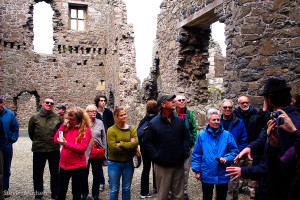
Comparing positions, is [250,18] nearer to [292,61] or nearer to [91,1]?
[292,61]

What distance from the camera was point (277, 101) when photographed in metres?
2.23

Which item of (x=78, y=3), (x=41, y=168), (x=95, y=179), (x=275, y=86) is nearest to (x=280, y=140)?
(x=275, y=86)

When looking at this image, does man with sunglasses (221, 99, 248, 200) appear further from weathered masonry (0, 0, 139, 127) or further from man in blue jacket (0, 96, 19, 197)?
weathered masonry (0, 0, 139, 127)

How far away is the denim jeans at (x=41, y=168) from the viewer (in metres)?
4.72

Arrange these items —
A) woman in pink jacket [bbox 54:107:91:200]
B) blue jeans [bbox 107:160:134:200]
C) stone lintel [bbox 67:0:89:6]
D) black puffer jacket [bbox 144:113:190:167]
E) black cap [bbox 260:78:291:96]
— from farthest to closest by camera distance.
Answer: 1. stone lintel [bbox 67:0:89:6]
2. blue jeans [bbox 107:160:134:200]
3. woman in pink jacket [bbox 54:107:91:200]
4. black puffer jacket [bbox 144:113:190:167]
5. black cap [bbox 260:78:291:96]

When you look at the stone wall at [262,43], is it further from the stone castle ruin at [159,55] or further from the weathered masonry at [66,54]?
the weathered masonry at [66,54]

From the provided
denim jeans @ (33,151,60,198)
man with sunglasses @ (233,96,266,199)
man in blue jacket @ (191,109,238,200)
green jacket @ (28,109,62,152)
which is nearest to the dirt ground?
denim jeans @ (33,151,60,198)

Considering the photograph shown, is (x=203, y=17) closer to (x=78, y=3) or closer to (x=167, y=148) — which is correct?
(x=167, y=148)

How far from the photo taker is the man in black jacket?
361cm

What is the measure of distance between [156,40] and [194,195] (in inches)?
245

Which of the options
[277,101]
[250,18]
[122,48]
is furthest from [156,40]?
[277,101]

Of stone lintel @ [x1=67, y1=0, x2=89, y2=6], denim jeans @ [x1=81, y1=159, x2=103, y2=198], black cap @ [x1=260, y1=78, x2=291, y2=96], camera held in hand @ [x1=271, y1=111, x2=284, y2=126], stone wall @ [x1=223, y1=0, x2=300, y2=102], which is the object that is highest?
stone lintel @ [x1=67, y1=0, x2=89, y2=6]

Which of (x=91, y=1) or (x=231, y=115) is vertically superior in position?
(x=91, y=1)

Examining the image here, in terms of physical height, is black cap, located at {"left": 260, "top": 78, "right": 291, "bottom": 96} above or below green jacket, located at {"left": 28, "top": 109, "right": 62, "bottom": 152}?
above
